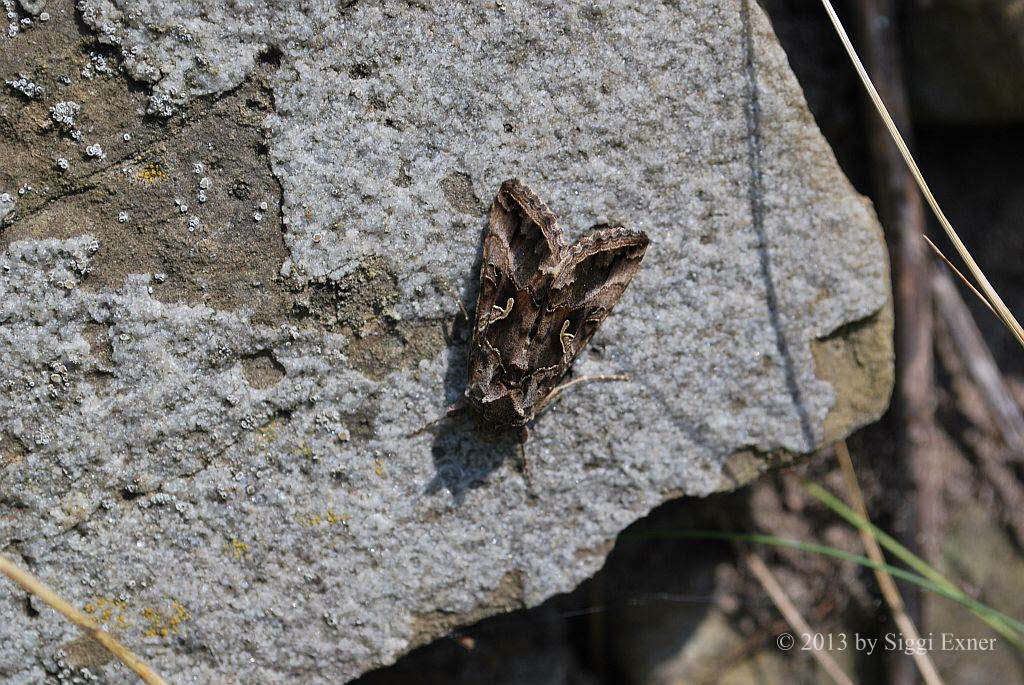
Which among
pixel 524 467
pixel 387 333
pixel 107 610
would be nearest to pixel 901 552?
pixel 524 467

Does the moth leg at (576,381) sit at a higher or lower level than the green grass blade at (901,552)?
higher

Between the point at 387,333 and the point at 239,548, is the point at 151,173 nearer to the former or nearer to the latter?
the point at 387,333

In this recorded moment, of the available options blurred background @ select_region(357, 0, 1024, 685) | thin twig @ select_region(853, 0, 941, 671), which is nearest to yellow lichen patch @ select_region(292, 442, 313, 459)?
blurred background @ select_region(357, 0, 1024, 685)

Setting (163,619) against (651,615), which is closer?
(163,619)

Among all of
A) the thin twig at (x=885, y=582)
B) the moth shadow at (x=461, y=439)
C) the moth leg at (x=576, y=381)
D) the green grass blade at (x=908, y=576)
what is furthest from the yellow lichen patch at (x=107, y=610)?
the thin twig at (x=885, y=582)

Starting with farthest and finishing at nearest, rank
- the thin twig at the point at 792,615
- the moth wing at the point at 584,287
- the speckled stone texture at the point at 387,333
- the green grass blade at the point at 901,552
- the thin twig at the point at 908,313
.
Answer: the thin twig at the point at 792,615 → the thin twig at the point at 908,313 → the green grass blade at the point at 901,552 → the moth wing at the point at 584,287 → the speckled stone texture at the point at 387,333

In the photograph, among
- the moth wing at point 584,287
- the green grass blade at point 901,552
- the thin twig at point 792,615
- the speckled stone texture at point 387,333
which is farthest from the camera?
the thin twig at point 792,615

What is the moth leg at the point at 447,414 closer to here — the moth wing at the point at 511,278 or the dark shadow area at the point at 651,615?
the moth wing at the point at 511,278
